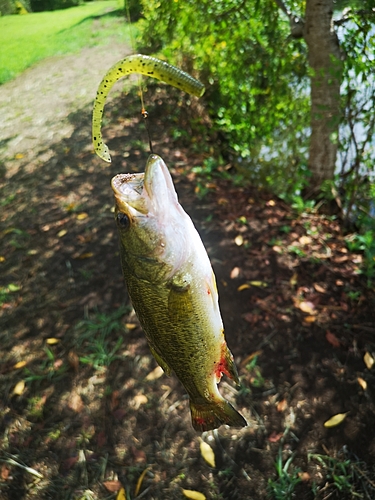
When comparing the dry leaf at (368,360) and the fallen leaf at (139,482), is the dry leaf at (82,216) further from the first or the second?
the dry leaf at (368,360)

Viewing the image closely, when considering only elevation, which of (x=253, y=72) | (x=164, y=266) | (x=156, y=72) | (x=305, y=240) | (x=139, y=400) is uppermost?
(x=156, y=72)

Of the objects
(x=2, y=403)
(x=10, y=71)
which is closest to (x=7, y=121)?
(x=10, y=71)

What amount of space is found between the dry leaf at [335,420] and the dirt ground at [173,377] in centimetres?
2

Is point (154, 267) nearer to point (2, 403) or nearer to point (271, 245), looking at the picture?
point (2, 403)

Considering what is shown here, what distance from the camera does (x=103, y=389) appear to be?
2.93m

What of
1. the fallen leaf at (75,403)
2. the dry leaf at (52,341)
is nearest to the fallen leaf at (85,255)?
the dry leaf at (52,341)

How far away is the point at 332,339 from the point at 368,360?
11.8 inches

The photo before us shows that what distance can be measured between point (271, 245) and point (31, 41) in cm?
495

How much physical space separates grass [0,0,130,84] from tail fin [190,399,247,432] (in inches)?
200

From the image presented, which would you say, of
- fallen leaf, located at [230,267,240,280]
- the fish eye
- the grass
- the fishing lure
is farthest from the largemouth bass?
the grass

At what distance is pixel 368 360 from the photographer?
291 cm

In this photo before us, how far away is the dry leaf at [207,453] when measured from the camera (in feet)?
8.26

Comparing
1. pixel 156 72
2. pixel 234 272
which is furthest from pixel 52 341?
pixel 156 72

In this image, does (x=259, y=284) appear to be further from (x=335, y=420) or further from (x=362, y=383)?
(x=335, y=420)
